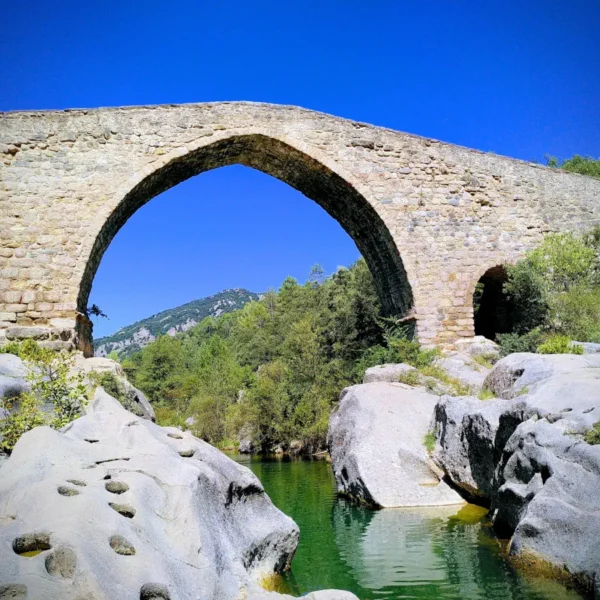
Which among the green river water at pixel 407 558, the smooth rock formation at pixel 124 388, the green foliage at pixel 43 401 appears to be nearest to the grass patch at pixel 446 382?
the green river water at pixel 407 558

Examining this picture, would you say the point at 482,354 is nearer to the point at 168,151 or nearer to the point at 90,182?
the point at 168,151

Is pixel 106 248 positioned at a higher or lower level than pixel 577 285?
higher

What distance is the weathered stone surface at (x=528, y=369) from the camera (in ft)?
19.5

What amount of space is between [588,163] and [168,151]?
21.0 meters

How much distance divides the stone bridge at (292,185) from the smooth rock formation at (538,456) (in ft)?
17.8

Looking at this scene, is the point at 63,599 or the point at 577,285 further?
the point at 577,285

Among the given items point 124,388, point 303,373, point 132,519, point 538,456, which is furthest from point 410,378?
point 303,373

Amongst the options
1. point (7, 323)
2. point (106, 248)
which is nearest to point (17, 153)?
point (106, 248)

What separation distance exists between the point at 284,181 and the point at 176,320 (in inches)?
5213

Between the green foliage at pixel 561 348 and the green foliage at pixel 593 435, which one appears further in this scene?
the green foliage at pixel 561 348

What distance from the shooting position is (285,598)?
2658 millimetres

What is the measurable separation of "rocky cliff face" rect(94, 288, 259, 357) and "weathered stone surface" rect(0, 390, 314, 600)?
126634mm

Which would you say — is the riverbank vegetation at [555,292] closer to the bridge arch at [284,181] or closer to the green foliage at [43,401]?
the bridge arch at [284,181]

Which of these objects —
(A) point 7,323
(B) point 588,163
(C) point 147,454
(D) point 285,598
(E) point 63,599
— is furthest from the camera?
(B) point 588,163
